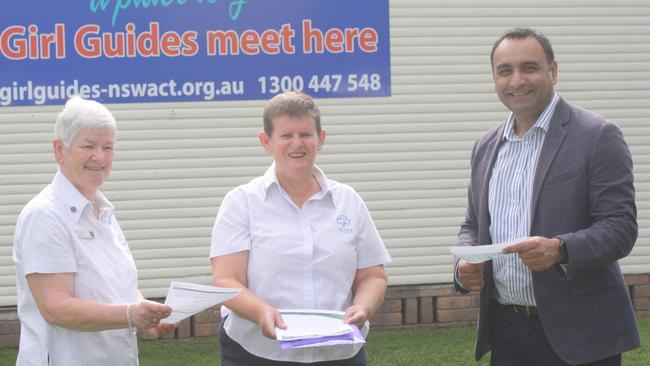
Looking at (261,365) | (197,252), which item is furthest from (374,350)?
(261,365)

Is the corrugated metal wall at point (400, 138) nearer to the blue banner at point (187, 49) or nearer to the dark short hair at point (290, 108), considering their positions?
the blue banner at point (187, 49)

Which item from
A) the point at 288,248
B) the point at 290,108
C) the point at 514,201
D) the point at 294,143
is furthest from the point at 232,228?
the point at 514,201

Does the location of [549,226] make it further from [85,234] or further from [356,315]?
[85,234]

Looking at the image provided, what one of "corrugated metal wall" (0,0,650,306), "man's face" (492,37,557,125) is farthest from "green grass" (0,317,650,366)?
"man's face" (492,37,557,125)

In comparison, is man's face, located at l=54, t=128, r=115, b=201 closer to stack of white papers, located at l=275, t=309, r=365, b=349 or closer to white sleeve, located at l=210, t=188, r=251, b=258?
white sleeve, located at l=210, t=188, r=251, b=258

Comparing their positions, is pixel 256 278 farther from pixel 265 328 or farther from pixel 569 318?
pixel 569 318

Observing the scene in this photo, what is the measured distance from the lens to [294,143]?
3.55 meters

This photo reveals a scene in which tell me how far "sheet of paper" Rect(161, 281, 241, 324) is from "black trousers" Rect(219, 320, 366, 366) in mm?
417

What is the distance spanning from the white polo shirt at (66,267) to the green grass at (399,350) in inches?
143

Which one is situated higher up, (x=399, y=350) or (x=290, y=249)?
(x=290, y=249)

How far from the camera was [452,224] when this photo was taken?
777 cm

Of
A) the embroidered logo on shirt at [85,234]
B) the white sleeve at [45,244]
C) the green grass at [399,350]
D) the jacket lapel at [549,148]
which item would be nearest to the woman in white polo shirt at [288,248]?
the embroidered logo on shirt at [85,234]

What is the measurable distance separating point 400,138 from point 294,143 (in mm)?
4175

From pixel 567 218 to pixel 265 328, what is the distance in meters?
1.22
